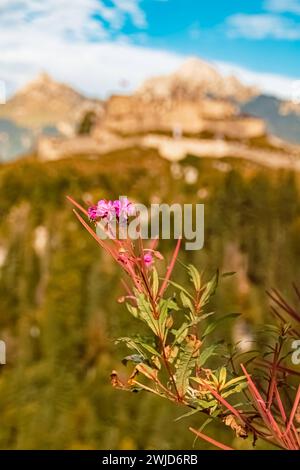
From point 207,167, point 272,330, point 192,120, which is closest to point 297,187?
point 207,167

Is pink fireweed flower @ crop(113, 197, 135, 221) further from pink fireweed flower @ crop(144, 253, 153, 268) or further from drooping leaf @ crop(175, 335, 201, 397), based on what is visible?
drooping leaf @ crop(175, 335, 201, 397)

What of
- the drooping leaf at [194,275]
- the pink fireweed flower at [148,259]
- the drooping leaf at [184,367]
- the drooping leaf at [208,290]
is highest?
the pink fireweed flower at [148,259]

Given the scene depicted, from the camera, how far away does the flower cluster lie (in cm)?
141

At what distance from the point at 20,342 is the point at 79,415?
20.8 ft

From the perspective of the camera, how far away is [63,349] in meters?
48.5

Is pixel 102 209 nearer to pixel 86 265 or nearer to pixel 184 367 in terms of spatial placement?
→ pixel 184 367

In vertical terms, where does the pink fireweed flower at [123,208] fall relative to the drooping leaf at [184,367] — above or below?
above

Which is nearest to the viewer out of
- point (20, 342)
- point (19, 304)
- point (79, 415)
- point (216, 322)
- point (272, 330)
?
point (216, 322)

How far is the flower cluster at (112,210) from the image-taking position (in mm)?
1406

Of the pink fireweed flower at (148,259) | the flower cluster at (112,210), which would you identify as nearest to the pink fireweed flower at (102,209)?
the flower cluster at (112,210)

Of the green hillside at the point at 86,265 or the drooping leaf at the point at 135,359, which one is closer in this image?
the drooping leaf at the point at 135,359

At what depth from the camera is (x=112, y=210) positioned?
1.42 meters

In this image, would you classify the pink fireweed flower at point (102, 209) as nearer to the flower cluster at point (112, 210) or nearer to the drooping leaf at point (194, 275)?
the flower cluster at point (112, 210)

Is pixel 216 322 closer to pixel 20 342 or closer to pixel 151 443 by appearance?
pixel 151 443
